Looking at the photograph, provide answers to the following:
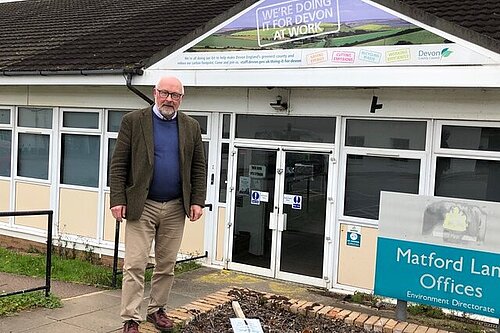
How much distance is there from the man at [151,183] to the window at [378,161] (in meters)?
3.26

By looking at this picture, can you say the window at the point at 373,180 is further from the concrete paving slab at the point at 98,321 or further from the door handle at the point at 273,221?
the concrete paving slab at the point at 98,321

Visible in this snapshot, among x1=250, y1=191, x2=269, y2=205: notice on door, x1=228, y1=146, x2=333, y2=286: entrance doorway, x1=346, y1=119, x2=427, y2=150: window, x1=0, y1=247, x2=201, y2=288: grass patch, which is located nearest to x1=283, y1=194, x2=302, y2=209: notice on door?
x1=228, y1=146, x2=333, y2=286: entrance doorway

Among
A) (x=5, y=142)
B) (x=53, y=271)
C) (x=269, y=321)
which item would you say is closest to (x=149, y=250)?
(x=269, y=321)

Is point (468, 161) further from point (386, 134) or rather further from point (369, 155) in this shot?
point (369, 155)

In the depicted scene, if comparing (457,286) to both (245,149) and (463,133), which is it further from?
(245,149)

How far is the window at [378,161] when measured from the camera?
6910mm

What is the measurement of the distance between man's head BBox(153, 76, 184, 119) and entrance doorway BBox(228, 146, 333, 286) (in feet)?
11.5

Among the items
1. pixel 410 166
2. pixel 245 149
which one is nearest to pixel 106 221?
pixel 245 149

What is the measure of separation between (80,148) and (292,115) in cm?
418

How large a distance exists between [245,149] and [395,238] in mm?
3413

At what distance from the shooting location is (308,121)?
7.61 meters

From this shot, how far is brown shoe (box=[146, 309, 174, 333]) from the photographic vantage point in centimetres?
448

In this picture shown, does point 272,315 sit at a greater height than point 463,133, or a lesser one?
lesser

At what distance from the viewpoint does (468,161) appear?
661cm
